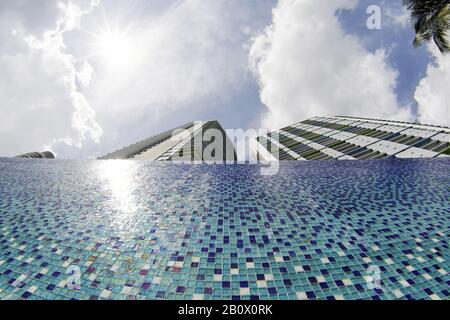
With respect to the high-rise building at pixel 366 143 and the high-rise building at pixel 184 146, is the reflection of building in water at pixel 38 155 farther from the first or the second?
the high-rise building at pixel 366 143

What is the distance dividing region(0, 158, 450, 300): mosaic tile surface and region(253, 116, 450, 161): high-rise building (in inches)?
366

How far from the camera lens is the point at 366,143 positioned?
19297mm

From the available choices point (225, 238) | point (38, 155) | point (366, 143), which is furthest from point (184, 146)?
point (366, 143)

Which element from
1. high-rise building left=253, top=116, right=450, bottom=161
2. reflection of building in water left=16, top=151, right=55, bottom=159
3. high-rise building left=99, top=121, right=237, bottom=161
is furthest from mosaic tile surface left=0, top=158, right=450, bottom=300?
high-rise building left=253, top=116, right=450, bottom=161

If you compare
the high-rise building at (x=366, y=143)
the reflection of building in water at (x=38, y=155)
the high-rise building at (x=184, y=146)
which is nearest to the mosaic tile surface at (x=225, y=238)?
the high-rise building at (x=184, y=146)

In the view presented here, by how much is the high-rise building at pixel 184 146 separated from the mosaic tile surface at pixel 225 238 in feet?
21.4

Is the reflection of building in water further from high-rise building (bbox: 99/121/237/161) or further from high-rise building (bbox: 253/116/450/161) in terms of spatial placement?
high-rise building (bbox: 253/116/450/161)

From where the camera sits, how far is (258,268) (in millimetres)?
3475

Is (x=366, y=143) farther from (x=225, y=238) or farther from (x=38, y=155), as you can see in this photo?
(x=38, y=155)

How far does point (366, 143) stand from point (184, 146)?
13913 mm

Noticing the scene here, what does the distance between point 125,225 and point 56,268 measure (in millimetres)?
1333
